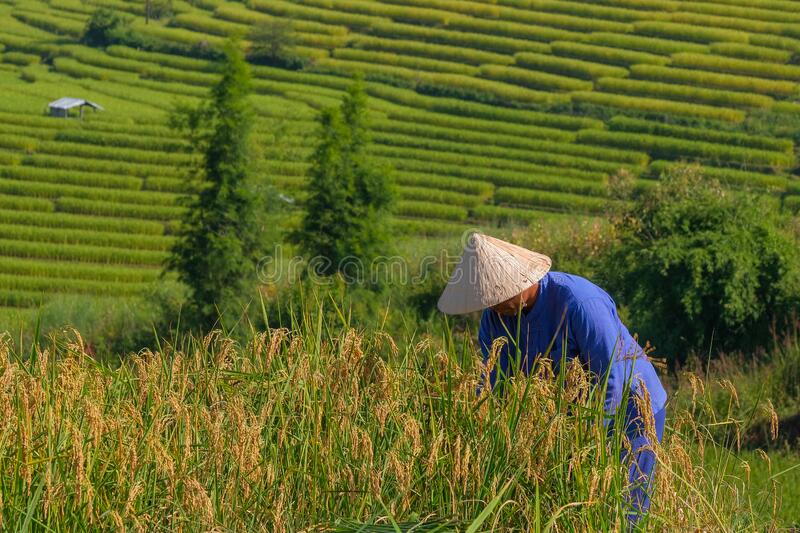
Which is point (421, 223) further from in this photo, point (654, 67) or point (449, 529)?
point (449, 529)

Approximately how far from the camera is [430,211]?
38125mm

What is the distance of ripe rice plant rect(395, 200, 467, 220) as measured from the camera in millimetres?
38094

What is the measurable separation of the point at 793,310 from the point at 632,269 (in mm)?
2142

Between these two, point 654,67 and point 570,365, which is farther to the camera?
point 654,67

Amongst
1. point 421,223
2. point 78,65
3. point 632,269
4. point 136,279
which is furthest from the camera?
point 78,65

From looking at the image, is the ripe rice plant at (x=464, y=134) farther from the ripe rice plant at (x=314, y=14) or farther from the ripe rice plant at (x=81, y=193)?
the ripe rice plant at (x=314, y=14)

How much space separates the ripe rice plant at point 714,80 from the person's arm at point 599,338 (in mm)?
46967

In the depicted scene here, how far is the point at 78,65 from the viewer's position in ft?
182

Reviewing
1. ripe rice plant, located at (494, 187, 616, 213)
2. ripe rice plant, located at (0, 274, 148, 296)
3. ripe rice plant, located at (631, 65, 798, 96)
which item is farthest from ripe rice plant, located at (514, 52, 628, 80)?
ripe rice plant, located at (0, 274, 148, 296)

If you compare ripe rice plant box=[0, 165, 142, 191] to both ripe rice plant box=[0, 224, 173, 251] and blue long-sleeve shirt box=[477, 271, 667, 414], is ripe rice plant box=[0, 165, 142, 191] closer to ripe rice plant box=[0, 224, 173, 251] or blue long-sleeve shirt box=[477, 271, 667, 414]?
ripe rice plant box=[0, 224, 173, 251]

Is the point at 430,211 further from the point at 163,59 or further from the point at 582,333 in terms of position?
the point at 582,333

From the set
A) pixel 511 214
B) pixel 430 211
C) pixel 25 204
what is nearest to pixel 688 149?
pixel 511 214

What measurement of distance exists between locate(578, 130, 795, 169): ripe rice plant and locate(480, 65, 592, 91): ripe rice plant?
20.7 feet

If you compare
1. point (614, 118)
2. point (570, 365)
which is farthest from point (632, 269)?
point (614, 118)
